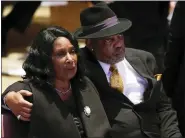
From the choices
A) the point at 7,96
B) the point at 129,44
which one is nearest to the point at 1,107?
the point at 7,96

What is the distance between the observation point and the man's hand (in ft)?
6.39

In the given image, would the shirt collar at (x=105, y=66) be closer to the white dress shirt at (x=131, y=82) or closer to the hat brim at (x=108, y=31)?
the white dress shirt at (x=131, y=82)

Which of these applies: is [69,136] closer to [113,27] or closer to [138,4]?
[113,27]

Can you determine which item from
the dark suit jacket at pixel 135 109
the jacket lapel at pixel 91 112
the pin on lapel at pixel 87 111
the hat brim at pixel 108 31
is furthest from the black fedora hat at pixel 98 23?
the pin on lapel at pixel 87 111

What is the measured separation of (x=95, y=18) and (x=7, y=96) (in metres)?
0.57

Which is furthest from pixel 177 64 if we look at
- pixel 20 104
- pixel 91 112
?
pixel 20 104

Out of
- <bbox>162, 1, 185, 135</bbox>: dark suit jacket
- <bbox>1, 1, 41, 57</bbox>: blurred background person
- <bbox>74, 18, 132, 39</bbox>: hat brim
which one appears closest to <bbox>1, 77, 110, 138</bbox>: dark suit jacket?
<bbox>74, 18, 132, 39</bbox>: hat brim

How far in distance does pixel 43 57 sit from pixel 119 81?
42 centimetres

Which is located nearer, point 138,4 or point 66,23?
point 138,4

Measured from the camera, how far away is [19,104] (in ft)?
6.40

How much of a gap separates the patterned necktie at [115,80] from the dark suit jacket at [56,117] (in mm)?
142

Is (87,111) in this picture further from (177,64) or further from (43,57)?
(177,64)

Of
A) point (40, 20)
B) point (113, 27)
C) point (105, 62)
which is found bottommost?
point (40, 20)

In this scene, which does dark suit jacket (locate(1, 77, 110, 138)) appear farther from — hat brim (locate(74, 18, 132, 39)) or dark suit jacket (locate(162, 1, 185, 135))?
dark suit jacket (locate(162, 1, 185, 135))
